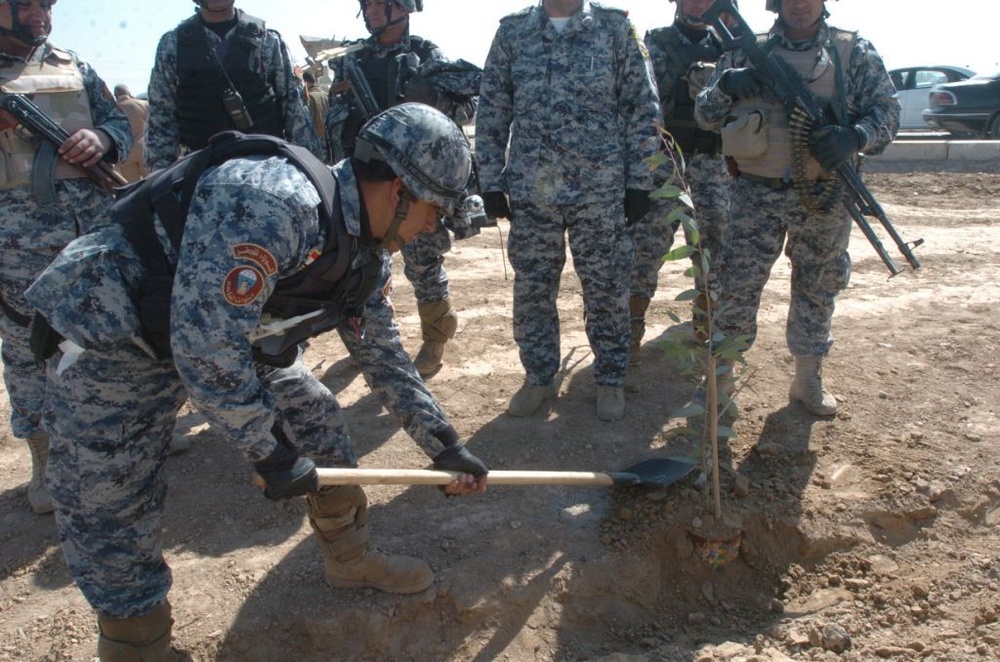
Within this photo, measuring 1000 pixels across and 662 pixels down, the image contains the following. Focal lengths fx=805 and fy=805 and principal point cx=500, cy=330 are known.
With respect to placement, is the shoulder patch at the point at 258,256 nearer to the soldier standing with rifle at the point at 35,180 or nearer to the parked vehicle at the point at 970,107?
the soldier standing with rifle at the point at 35,180

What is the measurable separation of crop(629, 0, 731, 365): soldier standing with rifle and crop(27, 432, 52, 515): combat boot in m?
2.83

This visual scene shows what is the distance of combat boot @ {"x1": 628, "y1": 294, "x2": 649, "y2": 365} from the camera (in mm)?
4395

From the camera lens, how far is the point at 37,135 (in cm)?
315

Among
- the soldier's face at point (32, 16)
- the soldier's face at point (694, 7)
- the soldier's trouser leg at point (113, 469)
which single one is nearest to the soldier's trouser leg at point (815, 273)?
the soldier's face at point (694, 7)

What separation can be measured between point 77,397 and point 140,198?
1.82 ft

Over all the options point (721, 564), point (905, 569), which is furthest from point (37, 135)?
point (905, 569)

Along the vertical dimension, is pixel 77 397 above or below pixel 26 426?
above

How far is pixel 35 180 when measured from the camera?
311 centimetres

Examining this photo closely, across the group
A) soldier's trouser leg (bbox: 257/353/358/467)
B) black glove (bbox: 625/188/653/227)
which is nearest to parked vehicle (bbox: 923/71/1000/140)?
black glove (bbox: 625/188/653/227)

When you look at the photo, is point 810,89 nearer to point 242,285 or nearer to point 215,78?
point 215,78

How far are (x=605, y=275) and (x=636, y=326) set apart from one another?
82 cm

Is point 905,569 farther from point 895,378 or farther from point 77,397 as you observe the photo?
point 77,397

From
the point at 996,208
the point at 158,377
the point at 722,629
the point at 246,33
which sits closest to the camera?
the point at 158,377

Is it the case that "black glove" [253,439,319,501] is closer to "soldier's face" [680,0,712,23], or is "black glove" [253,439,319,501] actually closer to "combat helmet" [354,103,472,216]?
"combat helmet" [354,103,472,216]
